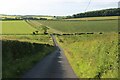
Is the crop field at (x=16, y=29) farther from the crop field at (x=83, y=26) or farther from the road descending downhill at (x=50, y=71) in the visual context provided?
the road descending downhill at (x=50, y=71)

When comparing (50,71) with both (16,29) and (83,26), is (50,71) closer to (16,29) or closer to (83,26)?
(83,26)

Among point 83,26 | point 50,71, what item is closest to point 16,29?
point 83,26

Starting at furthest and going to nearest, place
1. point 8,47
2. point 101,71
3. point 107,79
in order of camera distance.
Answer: point 8,47, point 101,71, point 107,79

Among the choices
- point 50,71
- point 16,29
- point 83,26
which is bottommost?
point 16,29

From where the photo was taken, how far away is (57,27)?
13888cm

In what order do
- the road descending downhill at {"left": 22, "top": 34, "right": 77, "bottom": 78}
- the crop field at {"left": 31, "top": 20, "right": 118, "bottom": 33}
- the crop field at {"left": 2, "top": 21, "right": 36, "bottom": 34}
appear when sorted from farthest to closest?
the crop field at {"left": 2, "top": 21, "right": 36, "bottom": 34} → the crop field at {"left": 31, "top": 20, "right": 118, "bottom": 33} → the road descending downhill at {"left": 22, "top": 34, "right": 77, "bottom": 78}

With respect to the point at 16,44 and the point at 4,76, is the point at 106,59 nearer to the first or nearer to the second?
the point at 4,76

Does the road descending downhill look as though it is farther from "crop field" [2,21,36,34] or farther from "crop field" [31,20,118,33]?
"crop field" [2,21,36,34]

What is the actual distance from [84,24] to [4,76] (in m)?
117

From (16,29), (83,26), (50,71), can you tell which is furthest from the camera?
(16,29)

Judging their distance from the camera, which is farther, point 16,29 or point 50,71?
point 16,29

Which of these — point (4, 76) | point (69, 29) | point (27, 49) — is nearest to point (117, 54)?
point (4, 76)

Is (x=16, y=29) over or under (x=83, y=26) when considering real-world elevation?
under

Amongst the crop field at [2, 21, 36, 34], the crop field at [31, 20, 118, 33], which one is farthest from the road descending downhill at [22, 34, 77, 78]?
the crop field at [2, 21, 36, 34]
